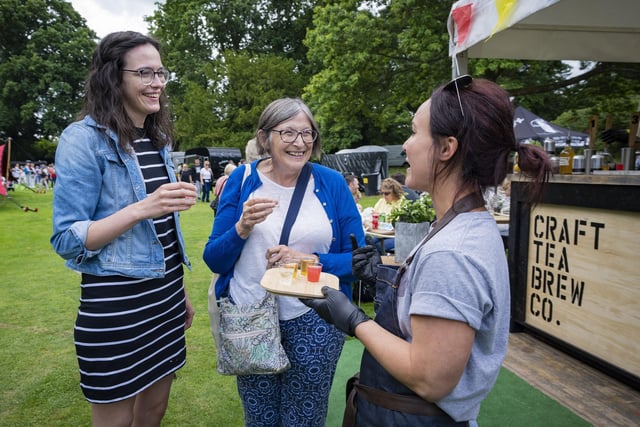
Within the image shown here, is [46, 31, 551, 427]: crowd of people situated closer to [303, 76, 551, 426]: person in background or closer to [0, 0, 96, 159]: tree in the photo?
[303, 76, 551, 426]: person in background

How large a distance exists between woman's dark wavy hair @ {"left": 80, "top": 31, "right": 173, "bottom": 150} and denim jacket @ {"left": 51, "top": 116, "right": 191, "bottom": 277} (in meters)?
0.05

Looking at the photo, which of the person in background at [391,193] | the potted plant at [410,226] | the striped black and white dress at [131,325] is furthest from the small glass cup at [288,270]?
the person in background at [391,193]

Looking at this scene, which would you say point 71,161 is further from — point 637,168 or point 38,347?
point 637,168

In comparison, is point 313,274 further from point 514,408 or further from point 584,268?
point 584,268

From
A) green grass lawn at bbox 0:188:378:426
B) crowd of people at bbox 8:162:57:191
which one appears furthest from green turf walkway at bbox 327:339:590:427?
crowd of people at bbox 8:162:57:191

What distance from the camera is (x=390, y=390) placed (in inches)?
51.0

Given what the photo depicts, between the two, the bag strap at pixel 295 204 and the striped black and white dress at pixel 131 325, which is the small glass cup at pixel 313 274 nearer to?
the bag strap at pixel 295 204

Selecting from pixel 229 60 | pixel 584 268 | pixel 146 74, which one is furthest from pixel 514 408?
pixel 229 60

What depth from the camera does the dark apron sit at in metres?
1.25

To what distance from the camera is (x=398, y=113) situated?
97.7 ft

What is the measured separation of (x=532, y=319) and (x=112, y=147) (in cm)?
426

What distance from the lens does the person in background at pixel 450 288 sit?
109 centimetres

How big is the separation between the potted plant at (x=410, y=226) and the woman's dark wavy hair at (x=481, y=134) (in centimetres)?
109

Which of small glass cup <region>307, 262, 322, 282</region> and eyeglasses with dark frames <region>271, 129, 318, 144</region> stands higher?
eyeglasses with dark frames <region>271, 129, 318, 144</region>
